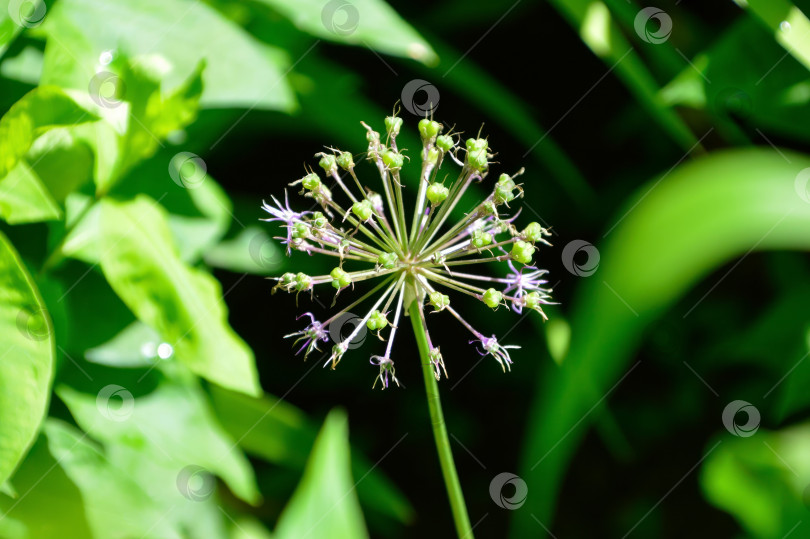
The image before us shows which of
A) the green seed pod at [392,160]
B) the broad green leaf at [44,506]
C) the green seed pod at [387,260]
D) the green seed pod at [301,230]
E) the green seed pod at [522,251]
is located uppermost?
the green seed pod at [522,251]

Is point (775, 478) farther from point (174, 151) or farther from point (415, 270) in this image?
point (174, 151)

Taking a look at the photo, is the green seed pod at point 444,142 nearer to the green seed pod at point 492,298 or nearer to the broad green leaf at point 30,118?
the green seed pod at point 492,298

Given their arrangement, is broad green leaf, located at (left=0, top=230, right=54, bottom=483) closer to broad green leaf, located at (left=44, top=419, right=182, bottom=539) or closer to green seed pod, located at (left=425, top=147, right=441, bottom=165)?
broad green leaf, located at (left=44, top=419, right=182, bottom=539)

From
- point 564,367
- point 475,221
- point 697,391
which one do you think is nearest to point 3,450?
point 475,221

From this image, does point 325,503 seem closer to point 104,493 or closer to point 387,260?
point 104,493

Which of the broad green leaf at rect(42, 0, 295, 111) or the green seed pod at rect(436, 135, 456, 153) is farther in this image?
the broad green leaf at rect(42, 0, 295, 111)

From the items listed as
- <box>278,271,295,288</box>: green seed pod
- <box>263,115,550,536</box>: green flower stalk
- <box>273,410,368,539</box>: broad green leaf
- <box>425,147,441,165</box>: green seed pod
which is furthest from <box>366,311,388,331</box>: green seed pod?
<box>273,410,368,539</box>: broad green leaf

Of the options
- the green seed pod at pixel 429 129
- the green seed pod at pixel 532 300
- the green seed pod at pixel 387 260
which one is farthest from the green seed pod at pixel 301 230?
the green seed pod at pixel 532 300
